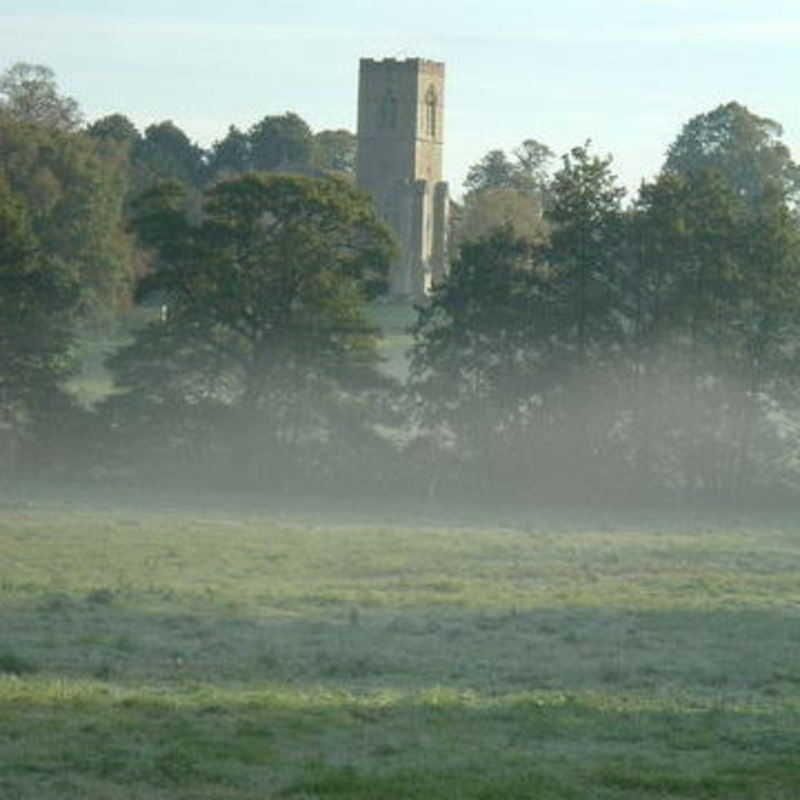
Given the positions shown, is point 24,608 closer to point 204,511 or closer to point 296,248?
point 204,511

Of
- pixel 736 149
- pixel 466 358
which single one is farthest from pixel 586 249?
pixel 736 149

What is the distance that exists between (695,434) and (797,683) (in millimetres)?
38101

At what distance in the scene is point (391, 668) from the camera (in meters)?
20.0

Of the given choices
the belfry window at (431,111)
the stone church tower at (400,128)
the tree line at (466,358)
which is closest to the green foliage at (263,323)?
the tree line at (466,358)

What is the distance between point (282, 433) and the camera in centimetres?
5653

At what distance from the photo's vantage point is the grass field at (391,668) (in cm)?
1287

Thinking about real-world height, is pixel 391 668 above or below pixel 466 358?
below

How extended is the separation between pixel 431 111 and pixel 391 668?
116897mm

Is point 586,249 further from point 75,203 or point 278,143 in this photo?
point 278,143

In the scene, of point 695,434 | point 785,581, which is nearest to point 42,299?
point 695,434

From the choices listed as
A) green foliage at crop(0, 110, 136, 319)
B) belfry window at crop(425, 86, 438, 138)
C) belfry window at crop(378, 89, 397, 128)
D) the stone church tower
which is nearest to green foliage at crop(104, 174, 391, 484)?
green foliage at crop(0, 110, 136, 319)

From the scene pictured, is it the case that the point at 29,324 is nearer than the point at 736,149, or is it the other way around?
the point at 29,324

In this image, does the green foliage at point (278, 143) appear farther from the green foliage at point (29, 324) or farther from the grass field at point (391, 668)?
the grass field at point (391, 668)

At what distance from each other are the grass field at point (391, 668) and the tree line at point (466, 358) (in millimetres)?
14366
